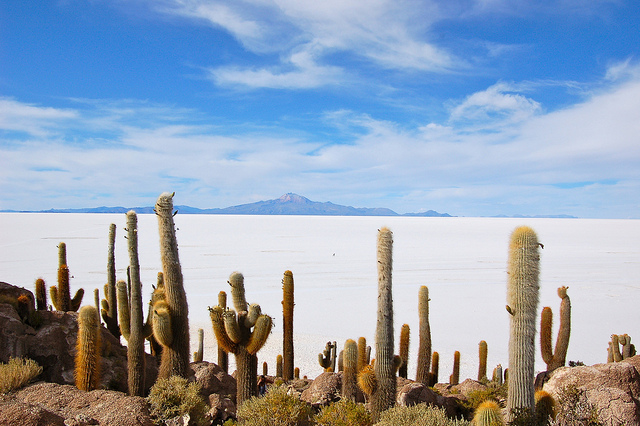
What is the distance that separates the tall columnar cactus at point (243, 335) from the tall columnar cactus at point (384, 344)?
5.96 feet

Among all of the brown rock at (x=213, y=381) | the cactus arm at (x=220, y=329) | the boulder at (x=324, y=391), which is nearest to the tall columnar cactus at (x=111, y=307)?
the brown rock at (x=213, y=381)

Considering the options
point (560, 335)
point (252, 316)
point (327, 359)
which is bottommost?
point (327, 359)

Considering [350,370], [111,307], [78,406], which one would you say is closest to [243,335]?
[350,370]

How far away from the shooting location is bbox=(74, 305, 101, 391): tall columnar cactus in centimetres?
709

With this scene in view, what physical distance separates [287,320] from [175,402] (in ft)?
16.1

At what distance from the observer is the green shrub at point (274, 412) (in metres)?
6.12

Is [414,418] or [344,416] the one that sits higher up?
[414,418]

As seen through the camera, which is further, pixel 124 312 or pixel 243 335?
pixel 124 312

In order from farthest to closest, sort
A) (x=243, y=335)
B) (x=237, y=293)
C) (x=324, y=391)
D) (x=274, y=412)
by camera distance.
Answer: (x=324, y=391), (x=237, y=293), (x=243, y=335), (x=274, y=412)

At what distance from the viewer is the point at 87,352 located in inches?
282

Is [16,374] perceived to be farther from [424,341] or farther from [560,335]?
[560,335]

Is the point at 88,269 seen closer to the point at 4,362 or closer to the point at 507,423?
the point at 4,362

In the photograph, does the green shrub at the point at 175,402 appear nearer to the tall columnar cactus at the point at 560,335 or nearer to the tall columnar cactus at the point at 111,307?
the tall columnar cactus at the point at 111,307

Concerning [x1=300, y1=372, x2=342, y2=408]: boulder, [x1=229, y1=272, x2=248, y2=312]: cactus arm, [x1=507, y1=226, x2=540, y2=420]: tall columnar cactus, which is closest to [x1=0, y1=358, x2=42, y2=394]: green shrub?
[x1=229, y1=272, x2=248, y2=312]: cactus arm
